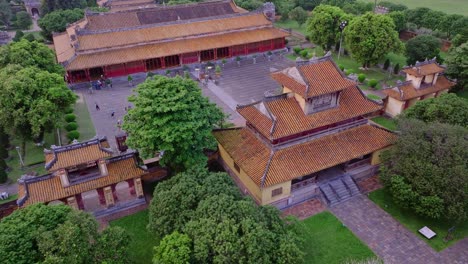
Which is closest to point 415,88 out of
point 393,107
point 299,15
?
point 393,107

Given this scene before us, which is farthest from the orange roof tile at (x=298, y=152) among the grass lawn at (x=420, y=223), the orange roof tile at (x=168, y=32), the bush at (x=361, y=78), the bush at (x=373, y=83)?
the orange roof tile at (x=168, y=32)

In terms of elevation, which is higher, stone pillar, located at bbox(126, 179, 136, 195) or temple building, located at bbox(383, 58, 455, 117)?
temple building, located at bbox(383, 58, 455, 117)

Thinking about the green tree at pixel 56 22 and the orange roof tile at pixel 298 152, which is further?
the green tree at pixel 56 22

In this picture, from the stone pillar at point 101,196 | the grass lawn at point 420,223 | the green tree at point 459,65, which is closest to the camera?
the grass lawn at point 420,223

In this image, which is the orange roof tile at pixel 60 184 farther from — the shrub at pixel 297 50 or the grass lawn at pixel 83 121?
the shrub at pixel 297 50

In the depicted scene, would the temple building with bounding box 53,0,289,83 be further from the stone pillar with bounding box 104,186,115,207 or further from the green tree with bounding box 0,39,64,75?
the stone pillar with bounding box 104,186,115,207

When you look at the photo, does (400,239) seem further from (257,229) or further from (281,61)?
(281,61)

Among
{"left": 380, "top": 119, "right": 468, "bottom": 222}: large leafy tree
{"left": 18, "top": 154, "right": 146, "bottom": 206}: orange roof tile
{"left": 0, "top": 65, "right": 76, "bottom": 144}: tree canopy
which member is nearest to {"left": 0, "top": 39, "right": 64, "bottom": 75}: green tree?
{"left": 0, "top": 65, "right": 76, "bottom": 144}: tree canopy

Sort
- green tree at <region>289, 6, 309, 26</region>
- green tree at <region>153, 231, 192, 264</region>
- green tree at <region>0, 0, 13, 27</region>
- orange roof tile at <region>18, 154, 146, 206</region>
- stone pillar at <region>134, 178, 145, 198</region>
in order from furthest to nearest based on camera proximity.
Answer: green tree at <region>289, 6, 309, 26</region> → green tree at <region>0, 0, 13, 27</region> → stone pillar at <region>134, 178, 145, 198</region> → orange roof tile at <region>18, 154, 146, 206</region> → green tree at <region>153, 231, 192, 264</region>

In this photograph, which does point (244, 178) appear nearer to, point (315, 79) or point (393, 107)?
point (315, 79)
